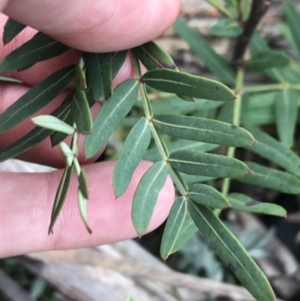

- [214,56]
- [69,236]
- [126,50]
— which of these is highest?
[126,50]

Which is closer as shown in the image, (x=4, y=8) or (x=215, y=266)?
(x=4, y=8)

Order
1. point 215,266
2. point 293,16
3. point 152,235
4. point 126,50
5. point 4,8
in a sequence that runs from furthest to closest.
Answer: point 152,235 < point 215,266 < point 293,16 < point 126,50 < point 4,8

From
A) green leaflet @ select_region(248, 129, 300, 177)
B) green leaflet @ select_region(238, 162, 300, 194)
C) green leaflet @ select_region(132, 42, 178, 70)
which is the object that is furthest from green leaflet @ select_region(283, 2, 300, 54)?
green leaflet @ select_region(132, 42, 178, 70)

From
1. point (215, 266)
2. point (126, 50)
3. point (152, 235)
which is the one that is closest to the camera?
point (126, 50)

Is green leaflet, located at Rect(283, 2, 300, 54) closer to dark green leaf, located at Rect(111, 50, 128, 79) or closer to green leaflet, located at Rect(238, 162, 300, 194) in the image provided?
green leaflet, located at Rect(238, 162, 300, 194)

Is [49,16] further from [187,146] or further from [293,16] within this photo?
[293,16]

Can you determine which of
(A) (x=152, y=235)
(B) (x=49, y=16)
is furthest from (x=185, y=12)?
(B) (x=49, y=16)

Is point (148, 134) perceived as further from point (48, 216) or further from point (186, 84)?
point (48, 216)

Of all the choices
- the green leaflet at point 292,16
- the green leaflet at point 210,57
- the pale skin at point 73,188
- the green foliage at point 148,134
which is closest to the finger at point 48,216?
the pale skin at point 73,188
